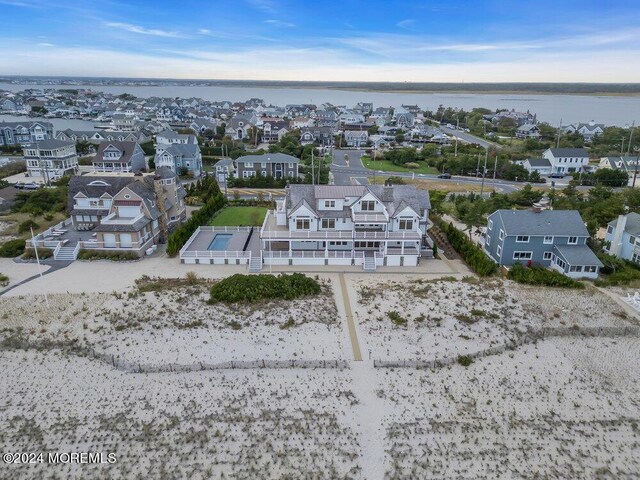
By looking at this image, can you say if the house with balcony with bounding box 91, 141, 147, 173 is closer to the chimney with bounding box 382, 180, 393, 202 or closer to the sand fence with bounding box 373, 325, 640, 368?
the chimney with bounding box 382, 180, 393, 202

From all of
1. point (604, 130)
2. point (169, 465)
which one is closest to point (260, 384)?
point (169, 465)

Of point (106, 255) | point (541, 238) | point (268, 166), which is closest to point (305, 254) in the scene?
point (106, 255)

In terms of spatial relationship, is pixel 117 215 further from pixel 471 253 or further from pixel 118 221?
pixel 471 253

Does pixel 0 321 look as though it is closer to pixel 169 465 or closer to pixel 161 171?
pixel 169 465

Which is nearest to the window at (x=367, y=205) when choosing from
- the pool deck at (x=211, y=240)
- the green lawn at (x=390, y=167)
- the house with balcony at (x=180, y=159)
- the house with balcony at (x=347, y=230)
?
the house with balcony at (x=347, y=230)

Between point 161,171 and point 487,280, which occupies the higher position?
point 161,171

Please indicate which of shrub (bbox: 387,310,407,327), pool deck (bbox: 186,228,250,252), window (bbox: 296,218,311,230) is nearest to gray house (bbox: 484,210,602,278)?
shrub (bbox: 387,310,407,327)
